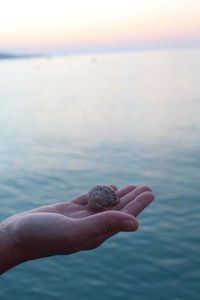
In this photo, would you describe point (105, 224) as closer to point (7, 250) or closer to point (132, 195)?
point (132, 195)

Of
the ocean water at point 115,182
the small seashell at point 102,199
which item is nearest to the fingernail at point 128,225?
the small seashell at point 102,199

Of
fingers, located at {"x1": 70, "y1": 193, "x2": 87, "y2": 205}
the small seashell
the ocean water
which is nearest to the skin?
the small seashell

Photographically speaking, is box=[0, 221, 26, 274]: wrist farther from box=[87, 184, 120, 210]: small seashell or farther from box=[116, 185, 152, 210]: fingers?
box=[116, 185, 152, 210]: fingers

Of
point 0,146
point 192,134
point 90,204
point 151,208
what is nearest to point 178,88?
point 192,134

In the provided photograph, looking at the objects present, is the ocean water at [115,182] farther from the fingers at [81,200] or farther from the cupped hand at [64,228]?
the cupped hand at [64,228]

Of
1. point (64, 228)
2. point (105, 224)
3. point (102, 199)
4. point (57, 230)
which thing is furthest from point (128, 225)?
point (102, 199)

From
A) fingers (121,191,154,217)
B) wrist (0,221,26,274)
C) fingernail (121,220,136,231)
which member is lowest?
wrist (0,221,26,274)

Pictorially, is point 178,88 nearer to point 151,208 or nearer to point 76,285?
point 151,208
